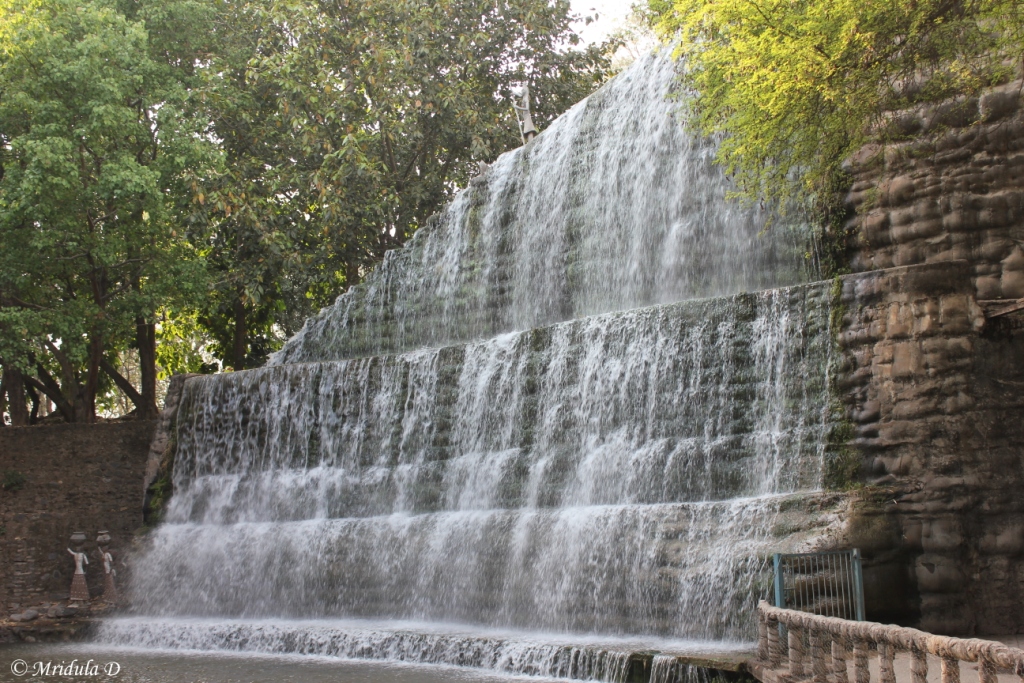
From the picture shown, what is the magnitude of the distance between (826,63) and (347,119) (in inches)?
680

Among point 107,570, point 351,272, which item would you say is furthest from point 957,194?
point 351,272

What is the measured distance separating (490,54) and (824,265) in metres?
15.1

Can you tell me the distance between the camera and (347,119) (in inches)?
1081

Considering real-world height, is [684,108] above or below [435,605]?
above

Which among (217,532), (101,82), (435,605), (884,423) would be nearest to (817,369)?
(884,423)

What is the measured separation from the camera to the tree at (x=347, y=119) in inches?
1026

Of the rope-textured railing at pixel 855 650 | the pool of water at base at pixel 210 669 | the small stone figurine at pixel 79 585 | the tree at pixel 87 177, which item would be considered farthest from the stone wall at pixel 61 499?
the rope-textured railing at pixel 855 650

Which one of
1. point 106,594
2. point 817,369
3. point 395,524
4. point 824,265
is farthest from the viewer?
point 106,594

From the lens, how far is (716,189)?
17266 millimetres

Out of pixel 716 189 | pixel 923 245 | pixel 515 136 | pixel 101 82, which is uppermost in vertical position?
pixel 515 136

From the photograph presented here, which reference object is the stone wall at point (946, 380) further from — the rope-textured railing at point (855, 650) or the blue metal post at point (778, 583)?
the rope-textured railing at point (855, 650)

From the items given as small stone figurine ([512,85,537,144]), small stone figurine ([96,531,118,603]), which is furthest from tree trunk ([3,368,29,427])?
small stone figurine ([512,85,537,144])

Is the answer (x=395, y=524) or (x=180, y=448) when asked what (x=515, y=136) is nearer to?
(x=180, y=448)

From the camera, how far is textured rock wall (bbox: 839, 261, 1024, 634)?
11.6 metres
